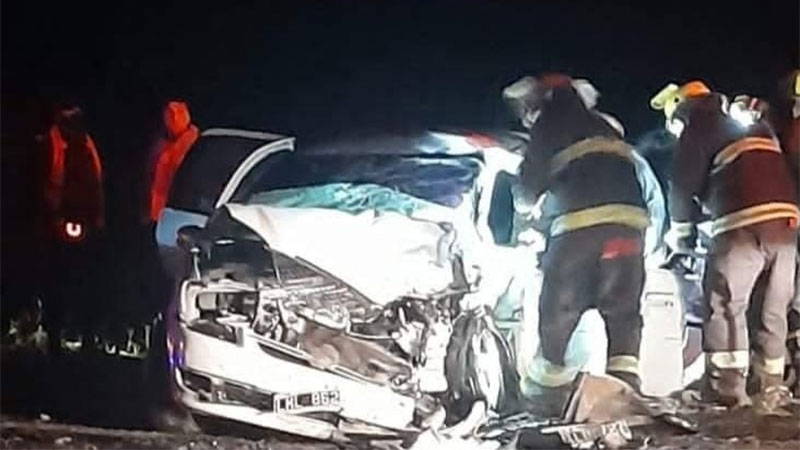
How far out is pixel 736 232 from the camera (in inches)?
79.4

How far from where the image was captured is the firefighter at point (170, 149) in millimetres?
2018

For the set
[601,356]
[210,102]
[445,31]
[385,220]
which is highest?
[445,31]

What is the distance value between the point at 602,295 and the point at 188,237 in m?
0.55

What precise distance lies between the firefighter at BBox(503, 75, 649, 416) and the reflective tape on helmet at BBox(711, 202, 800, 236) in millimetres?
98

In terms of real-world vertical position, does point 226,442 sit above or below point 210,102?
below

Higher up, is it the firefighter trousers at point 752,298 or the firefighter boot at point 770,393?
the firefighter trousers at point 752,298

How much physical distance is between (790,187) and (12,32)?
1.04 metres

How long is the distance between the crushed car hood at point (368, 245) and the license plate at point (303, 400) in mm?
138

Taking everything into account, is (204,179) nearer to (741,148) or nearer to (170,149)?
(170,149)

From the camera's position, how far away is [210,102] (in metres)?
2.02

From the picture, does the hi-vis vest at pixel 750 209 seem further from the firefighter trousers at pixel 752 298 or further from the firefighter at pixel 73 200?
the firefighter at pixel 73 200

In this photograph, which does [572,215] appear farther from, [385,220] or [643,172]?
[385,220]

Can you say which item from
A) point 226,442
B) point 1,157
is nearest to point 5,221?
point 1,157

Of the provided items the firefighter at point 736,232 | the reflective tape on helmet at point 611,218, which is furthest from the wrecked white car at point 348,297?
the firefighter at point 736,232
